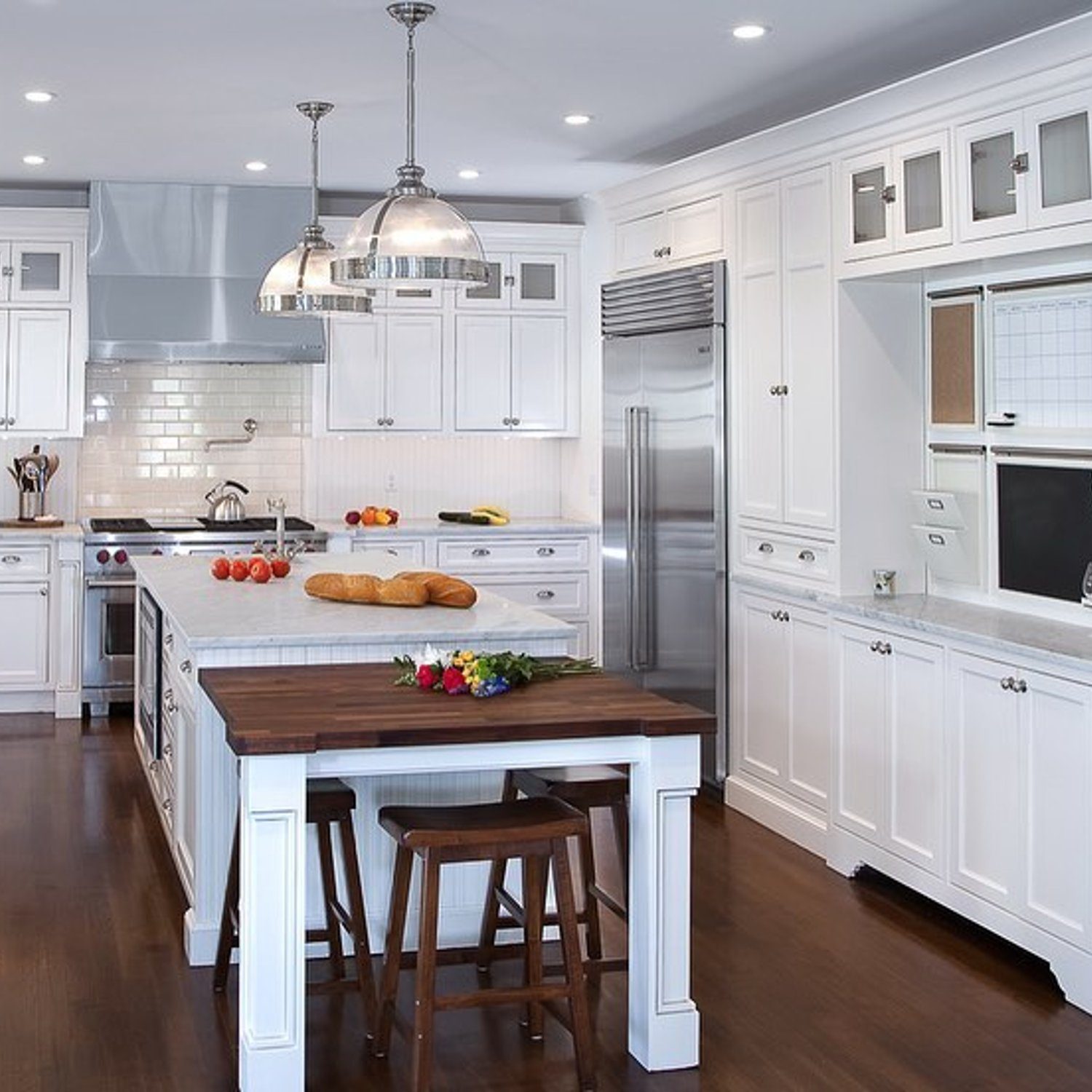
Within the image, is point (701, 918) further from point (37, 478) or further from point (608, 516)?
point (37, 478)

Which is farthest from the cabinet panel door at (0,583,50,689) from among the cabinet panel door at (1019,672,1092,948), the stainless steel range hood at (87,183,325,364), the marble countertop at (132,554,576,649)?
the cabinet panel door at (1019,672,1092,948)

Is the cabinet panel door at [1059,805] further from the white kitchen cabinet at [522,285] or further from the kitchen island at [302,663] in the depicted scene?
the white kitchen cabinet at [522,285]

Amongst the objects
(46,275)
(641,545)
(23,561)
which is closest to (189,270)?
(46,275)

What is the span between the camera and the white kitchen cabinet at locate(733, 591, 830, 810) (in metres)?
5.64

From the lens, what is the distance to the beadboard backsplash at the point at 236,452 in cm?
857

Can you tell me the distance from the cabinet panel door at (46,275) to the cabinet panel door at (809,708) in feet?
14.2

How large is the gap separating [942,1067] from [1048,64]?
2.66 meters

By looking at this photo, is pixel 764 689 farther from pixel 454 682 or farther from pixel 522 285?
pixel 522 285

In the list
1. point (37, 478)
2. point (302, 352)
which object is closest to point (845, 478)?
point (302, 352)

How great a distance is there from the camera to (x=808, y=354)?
578cm

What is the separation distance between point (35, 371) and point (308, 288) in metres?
3.25

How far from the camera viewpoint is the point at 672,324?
6805 millimetres

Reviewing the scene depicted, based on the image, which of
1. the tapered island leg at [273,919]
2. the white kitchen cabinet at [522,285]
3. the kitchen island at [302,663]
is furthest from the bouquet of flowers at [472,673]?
the white kitchen cabinet at [522,285]

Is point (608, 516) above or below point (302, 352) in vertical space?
below
